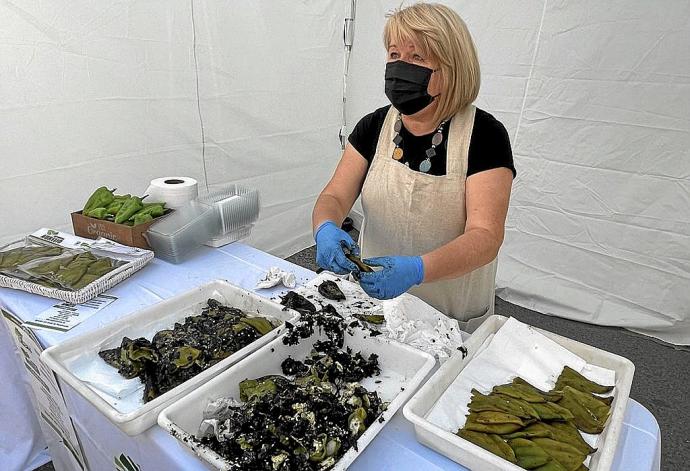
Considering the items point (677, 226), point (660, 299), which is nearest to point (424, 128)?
point (677, 226)

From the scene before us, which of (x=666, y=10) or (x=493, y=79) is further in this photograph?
(x=493, y=79)

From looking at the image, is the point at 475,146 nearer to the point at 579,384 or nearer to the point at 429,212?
the point at 429,212

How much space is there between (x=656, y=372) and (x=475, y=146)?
2071mm

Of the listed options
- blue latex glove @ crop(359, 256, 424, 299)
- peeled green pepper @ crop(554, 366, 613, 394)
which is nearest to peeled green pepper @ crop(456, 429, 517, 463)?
peeled green pepper @ crop(554, 366, 613, 394)

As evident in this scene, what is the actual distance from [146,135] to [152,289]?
141cm

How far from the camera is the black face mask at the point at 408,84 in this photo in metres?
1.25

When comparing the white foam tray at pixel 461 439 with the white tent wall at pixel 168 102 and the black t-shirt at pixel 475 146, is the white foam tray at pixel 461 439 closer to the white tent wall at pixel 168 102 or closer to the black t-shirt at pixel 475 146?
the black t-shirt at pixel 475 146

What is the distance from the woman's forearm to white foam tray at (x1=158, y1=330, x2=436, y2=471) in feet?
0.74

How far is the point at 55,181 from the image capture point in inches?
85.8

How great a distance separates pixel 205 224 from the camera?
165 centimetres

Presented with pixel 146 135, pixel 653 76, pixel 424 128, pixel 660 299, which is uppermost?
pixel 653 76

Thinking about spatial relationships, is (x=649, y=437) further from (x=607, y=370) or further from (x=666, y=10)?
(x=666, y=10)

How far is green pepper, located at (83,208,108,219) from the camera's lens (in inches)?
64.5

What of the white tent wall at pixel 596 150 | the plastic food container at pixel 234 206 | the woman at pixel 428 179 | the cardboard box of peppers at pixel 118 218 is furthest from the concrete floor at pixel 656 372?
the woman at pixel 428 179
